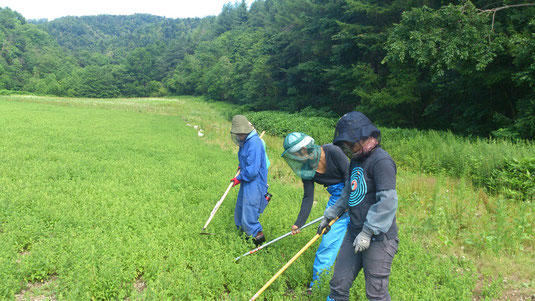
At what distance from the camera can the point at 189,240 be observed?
5332 mm

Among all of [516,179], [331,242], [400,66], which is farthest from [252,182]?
[400,66]

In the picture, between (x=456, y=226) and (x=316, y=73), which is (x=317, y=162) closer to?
(x=456, y=226)

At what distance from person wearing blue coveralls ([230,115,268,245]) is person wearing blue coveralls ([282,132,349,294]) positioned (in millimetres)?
1188

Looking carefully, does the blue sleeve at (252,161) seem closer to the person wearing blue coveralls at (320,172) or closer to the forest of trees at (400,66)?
the person wearing blue coveralls at (320,172)

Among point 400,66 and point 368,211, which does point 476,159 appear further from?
point 400,66

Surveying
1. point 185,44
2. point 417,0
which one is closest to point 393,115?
point 417,0

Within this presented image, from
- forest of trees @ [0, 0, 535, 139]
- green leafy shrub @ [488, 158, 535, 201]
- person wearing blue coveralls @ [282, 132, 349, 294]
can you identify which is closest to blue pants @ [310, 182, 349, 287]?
person wearing blue coveralls @ [282, 132, 349, 294]

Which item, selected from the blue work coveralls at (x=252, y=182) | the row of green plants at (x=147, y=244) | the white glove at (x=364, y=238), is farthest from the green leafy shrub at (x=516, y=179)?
the white glove at (x=364, y=238)

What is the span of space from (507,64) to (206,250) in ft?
47.4

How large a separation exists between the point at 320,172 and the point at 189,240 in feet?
8.48

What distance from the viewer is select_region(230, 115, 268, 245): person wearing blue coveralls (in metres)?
5.16

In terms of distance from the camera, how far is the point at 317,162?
382 centimetres

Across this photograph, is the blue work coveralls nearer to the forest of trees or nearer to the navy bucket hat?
the navy bucket hat

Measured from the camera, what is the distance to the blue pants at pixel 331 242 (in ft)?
13.3
